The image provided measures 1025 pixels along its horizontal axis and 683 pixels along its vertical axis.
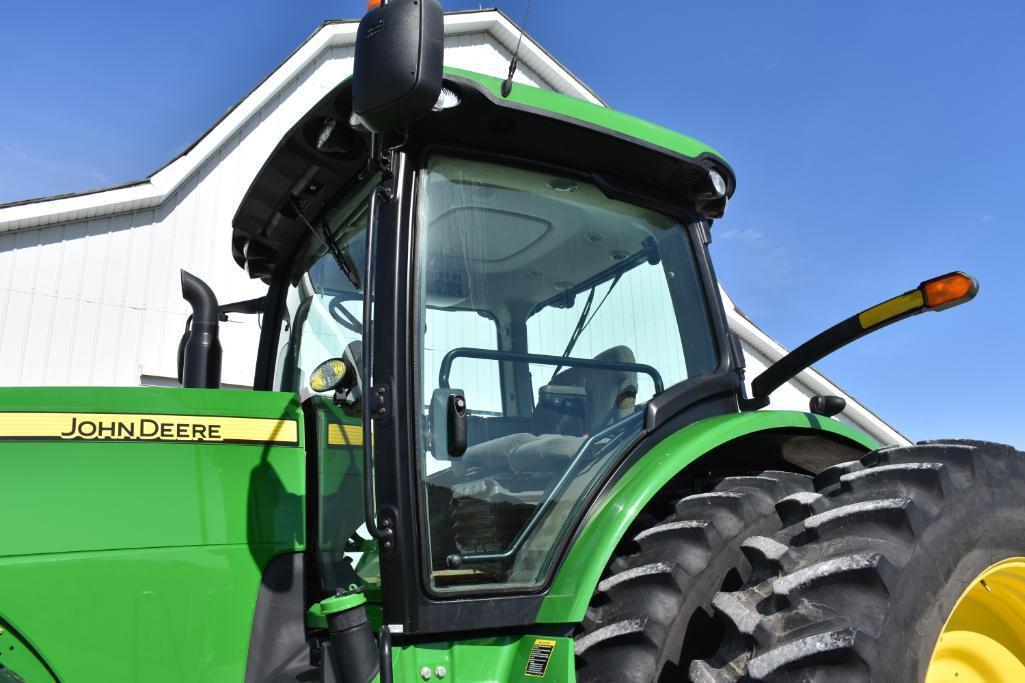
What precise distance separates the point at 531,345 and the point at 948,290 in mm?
1263

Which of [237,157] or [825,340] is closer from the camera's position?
[825,340]

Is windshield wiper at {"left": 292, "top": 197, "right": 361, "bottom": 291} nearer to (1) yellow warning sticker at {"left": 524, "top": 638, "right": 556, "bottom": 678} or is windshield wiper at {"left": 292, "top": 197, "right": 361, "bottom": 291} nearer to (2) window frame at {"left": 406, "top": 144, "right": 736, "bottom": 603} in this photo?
(2) window frame at {"left": 406, "top": 144, "right": 736, "bottom": 603}

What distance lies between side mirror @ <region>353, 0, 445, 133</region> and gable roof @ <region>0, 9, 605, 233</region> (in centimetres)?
784

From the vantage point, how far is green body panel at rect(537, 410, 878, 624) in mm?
2051

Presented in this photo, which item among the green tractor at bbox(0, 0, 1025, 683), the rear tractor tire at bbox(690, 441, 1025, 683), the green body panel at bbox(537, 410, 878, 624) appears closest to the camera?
the rear tractor tire at bbox(690, 441, 1025, 683)

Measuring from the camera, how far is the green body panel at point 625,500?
6.73 ft

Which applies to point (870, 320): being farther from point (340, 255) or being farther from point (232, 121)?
point (232, 121)

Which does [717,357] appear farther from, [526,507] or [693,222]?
[526,507]

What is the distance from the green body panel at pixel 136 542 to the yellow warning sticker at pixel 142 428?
18 millimetres

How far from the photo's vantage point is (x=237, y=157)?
10062 millimetres

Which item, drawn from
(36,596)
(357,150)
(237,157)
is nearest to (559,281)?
(357,150)

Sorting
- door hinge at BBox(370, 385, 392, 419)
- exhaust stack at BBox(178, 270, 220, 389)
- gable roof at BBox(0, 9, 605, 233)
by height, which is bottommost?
door hinge at BBox(370, 385, 392, 419)

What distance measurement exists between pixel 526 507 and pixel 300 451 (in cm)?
72

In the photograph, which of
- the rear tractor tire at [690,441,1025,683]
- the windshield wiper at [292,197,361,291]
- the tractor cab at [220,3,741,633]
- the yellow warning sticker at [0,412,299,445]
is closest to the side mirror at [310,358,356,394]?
the tractor cab at [220,3,741,633]
